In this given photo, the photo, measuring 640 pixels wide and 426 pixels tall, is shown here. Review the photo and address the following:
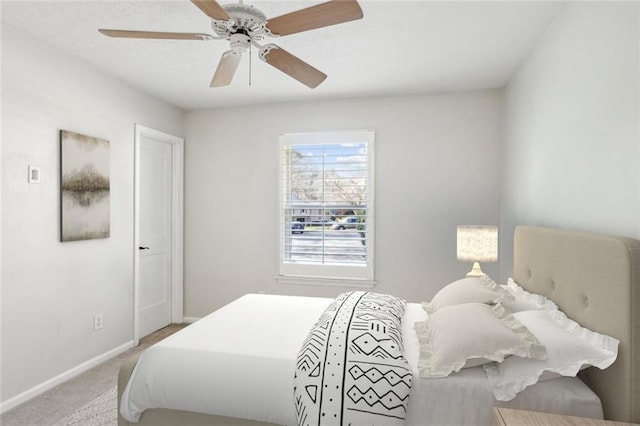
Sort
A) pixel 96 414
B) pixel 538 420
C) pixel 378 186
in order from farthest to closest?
1. pixel 378 186
2. pixel 96 414
3. pixel 538 420

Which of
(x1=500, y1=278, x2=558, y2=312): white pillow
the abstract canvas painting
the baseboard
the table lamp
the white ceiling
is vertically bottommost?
the baseboard

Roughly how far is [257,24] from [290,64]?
1.13ft

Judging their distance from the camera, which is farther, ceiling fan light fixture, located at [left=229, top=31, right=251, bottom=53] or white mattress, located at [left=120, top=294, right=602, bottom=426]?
ceiling fan light fixture, located at [left=229, top=31, right=251, bottom=53]

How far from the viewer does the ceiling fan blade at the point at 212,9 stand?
58.1 inches

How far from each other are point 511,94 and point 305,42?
1903mm

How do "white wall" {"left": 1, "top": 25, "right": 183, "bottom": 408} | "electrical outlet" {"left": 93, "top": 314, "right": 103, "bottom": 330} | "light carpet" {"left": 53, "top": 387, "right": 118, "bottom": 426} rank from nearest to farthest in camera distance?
1. "light carpet" {"left": 53, "top": 387, "right": 118, "bottom": 426}
2. "white wall" {"left": 1, "top": 25, "right": 183, "bottom": 408}
3. "electrical outlet" {"left": 93, "top": 314, "right": 103, "bottom": 330}

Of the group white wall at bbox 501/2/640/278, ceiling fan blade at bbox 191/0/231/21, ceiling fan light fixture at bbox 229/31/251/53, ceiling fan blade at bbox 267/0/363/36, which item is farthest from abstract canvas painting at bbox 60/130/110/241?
white wall at bbox 501/2/640/278

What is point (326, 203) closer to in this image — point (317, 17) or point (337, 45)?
point (337, 45)

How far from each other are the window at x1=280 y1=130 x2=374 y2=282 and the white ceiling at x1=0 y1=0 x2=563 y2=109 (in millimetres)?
544

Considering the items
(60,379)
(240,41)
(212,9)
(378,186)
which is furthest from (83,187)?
(378,186)

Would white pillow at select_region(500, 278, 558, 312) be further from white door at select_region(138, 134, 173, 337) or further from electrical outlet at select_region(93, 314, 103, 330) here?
white door at select_region(138, 134, 173, 337)

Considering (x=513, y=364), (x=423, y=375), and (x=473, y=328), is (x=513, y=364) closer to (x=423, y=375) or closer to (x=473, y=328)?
(x=473, y=328)

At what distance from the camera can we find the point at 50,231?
278 centimetres

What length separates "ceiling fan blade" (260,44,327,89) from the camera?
1904 millimetres
